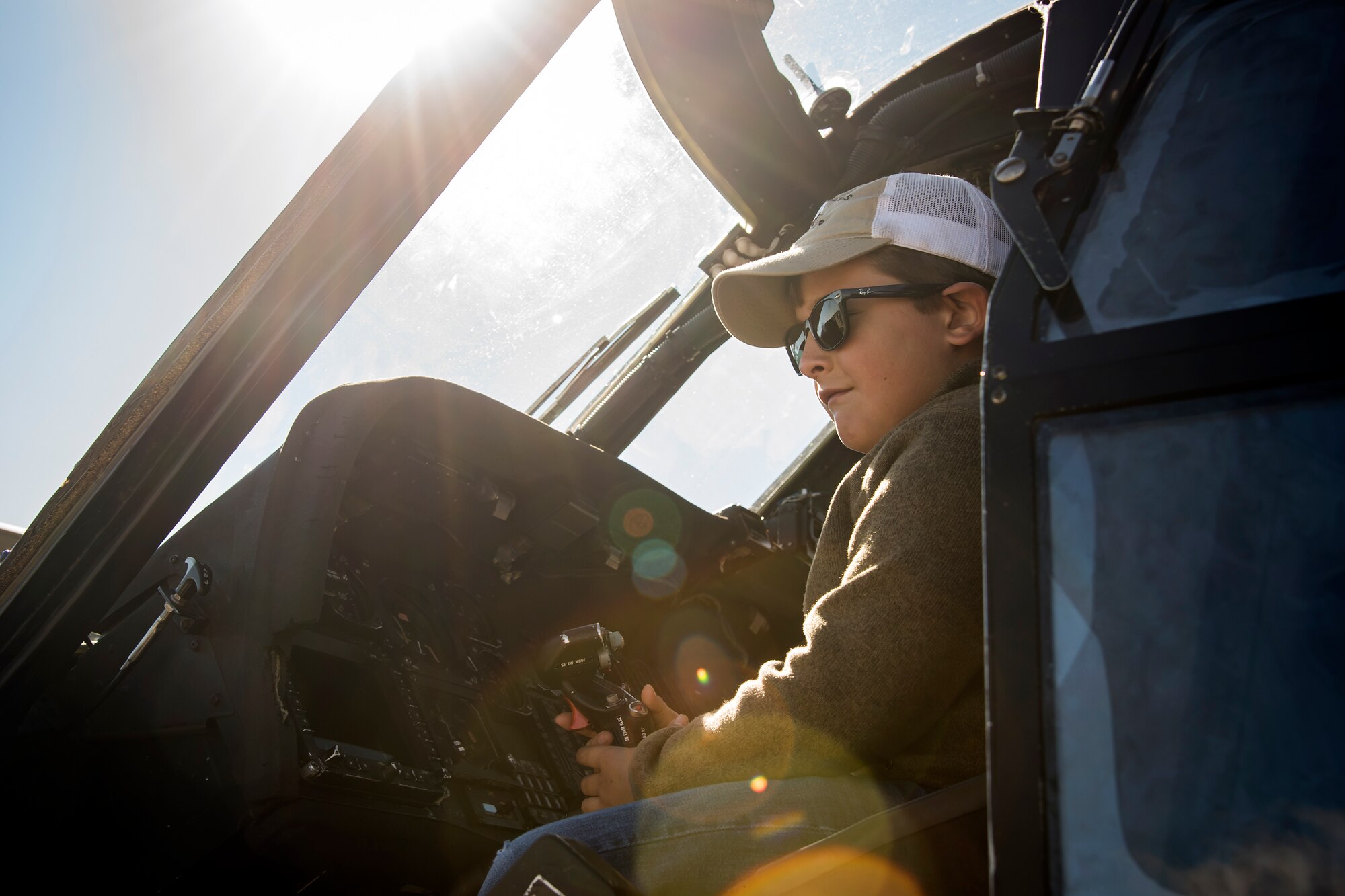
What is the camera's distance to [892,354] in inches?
54.0

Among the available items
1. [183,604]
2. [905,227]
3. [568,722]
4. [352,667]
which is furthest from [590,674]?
[905,227]

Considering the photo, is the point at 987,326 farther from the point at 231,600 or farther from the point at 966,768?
the point at 231,600

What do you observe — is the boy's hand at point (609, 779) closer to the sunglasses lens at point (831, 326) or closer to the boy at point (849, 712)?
the boy at point (849, 712)

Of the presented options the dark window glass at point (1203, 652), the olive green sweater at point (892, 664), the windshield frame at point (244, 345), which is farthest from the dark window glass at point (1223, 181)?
the windshield frame at point (244, 345)

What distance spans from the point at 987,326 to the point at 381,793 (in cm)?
130

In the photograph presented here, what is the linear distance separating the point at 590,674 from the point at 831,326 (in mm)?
992

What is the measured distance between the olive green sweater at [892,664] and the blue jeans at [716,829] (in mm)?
41

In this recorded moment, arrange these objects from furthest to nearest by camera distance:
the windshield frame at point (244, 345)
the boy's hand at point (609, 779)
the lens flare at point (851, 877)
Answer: the windshield frame at point (244, 345)
the boy's hand at point (609, 779)
the lens flare at point (851, 877)

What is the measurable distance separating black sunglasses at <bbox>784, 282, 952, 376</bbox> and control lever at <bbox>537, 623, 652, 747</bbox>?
81 centimetres

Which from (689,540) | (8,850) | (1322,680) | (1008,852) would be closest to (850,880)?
(1008,852)

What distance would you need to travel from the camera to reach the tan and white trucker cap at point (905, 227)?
1380 millimetres

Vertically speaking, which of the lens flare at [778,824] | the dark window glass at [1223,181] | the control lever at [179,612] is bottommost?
the lens flare at [778,824]

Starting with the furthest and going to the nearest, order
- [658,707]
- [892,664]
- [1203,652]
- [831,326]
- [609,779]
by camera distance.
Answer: [658,707] → [831,326] → [609,779] → [892,664] → [1203,652]

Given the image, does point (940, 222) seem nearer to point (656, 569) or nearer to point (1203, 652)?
point (1203, 652)
